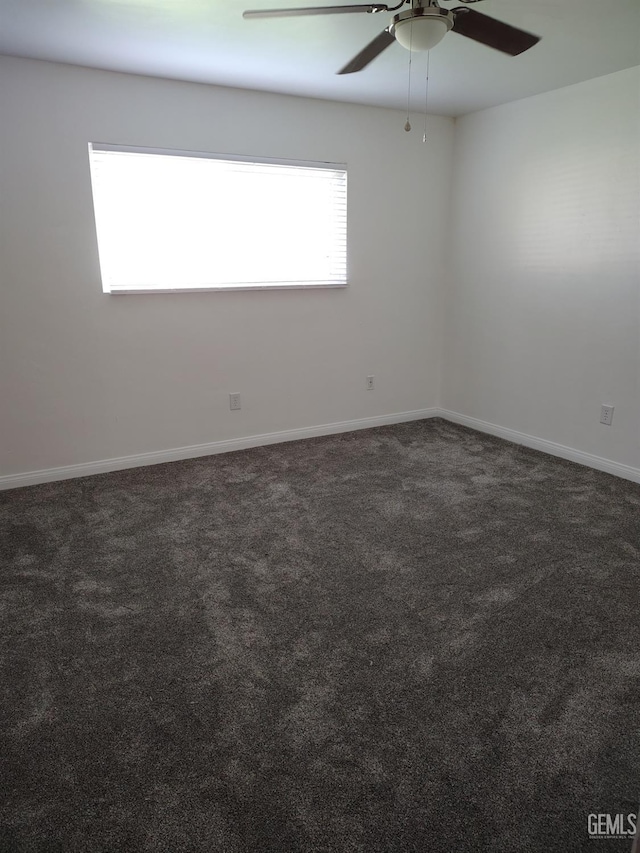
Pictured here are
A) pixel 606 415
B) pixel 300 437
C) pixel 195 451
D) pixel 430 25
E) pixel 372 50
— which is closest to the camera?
pixel 430 25

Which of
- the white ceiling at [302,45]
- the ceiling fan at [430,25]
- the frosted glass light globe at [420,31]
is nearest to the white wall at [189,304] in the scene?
the white ceiling at [302,45]

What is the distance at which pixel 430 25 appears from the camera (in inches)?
71.4

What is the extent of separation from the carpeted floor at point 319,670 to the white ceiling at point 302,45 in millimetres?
2362

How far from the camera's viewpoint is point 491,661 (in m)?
1.89

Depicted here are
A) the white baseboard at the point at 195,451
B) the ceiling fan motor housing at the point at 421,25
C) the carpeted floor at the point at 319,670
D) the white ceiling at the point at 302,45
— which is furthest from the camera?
the white baseboard at the point at 195,451

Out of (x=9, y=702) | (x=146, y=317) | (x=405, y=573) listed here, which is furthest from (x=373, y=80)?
(x=9, y=702)

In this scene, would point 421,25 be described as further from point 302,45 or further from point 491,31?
point 302,45

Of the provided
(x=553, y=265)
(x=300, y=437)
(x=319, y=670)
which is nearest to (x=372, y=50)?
(x=553, y=265)

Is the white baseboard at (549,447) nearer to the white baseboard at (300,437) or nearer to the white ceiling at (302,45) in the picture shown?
the white baseboard at (300,437)

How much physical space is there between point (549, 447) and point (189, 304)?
108 inches

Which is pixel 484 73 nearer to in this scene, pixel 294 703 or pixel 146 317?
pixel 146 317

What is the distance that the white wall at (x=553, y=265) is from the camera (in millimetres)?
3354

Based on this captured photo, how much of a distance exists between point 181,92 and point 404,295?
2.18 meters

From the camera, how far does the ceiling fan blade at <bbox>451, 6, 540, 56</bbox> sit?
1.87 metres
